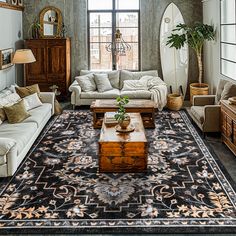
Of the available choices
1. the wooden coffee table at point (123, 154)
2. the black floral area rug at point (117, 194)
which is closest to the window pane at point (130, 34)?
the black floral area rug at point (117, 194)

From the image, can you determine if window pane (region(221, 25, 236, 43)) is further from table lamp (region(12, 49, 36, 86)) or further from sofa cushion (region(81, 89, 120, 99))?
table lamp (region(12, 49, 36, 86))

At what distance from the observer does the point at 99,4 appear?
9.63 meters

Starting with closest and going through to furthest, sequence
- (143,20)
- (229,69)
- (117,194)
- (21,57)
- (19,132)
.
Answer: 1. (117,194)
2. (19,132)
3. (229,69)
4. (21,57)
5. (143,20)

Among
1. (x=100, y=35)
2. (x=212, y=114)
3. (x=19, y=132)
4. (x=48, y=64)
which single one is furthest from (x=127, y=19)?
(x=19, y=132)

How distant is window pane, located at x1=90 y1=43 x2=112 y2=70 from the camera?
980cm

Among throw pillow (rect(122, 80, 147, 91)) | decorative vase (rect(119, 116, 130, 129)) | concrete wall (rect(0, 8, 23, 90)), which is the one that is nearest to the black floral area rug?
decorative vase (rect(119, 116, 130, 129))

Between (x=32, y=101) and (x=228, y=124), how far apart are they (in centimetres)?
356

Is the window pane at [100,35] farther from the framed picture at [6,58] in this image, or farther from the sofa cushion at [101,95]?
the framed picture at [6,58]

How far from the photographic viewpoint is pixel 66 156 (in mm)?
5438

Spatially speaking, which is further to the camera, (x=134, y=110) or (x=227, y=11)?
(x=227, y=11)

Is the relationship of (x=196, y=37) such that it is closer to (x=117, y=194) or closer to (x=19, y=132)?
(x=19, y=132)

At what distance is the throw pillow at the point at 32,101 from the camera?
22.1 feet

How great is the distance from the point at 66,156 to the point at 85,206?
1706mm

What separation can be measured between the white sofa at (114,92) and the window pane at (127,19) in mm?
1323
